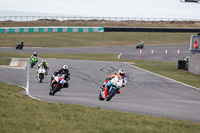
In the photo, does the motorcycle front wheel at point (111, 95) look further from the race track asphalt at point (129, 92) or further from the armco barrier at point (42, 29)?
the armco barrier at point (42, 29)

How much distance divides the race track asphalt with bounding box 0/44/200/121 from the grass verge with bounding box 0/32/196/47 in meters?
30.0

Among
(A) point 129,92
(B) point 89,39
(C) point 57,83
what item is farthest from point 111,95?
(B) point 89,39

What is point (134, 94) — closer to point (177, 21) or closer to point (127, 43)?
point (127, 43)

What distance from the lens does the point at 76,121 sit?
1034cm

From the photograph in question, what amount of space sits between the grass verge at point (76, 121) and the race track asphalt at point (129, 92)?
2066 millimetres

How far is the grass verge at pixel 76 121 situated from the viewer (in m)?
9.21

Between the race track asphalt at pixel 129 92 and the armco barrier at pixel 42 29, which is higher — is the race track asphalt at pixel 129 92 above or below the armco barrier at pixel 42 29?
below

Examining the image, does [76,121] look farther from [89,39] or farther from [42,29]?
[42,29]

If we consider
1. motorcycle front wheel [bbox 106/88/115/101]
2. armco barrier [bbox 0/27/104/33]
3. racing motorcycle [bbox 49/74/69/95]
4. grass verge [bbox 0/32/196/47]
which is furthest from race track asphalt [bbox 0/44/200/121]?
armco barrier [bbox 0/27/104/33]

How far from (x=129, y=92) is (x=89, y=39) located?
167 ft

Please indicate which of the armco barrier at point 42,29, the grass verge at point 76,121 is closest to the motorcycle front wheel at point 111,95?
the grass verge at point 76,121

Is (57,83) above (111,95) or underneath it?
above

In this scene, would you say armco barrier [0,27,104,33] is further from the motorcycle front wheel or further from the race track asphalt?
the motorcycle front wheel

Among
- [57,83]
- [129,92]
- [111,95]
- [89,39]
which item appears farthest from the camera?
[89,39]
